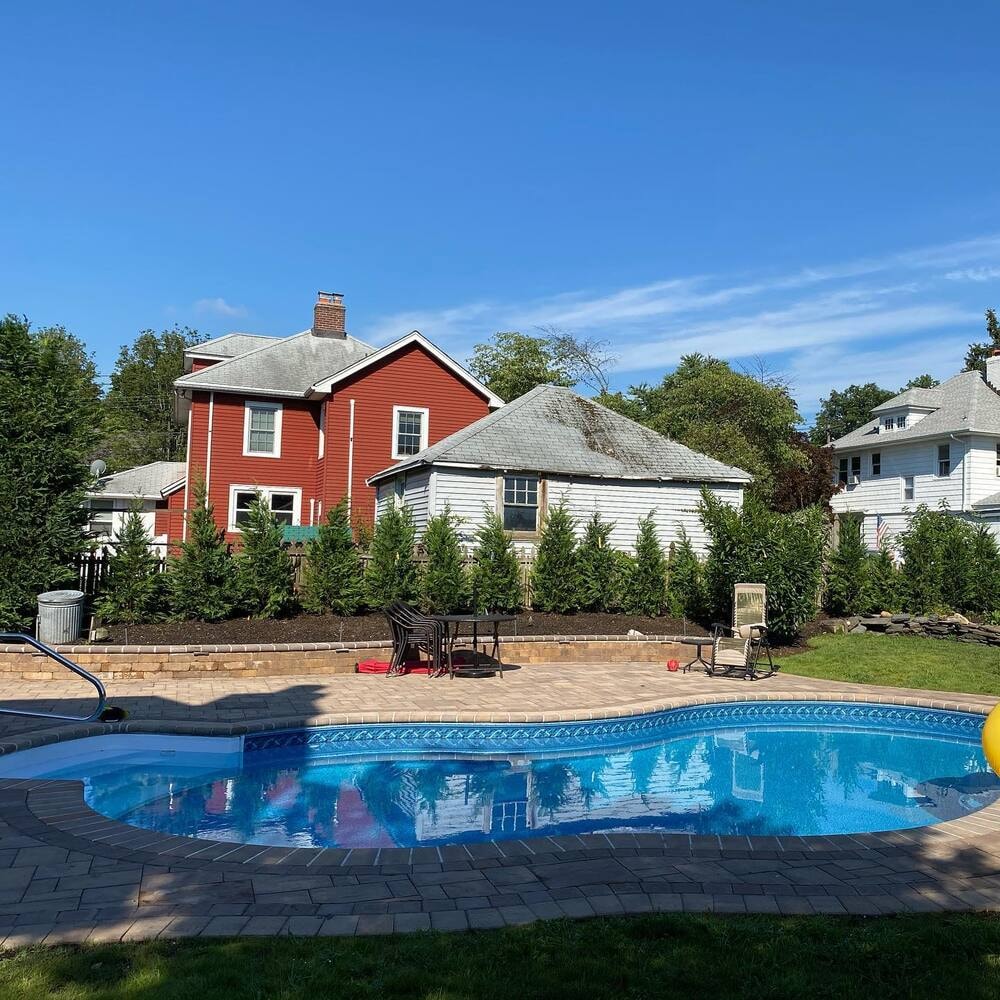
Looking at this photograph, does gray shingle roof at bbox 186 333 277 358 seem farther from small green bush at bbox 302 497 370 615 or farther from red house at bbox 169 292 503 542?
small green bush at bbox 302 497 370 615

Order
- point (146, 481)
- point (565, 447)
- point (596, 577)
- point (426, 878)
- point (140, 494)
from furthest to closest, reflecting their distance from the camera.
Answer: point (146, 481)
point (140, 494)
point (565, 447)
point (596, 577)
point (426, 878)

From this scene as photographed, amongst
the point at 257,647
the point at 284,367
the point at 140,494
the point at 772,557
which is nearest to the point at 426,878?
the point at 257,647

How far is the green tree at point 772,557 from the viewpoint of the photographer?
52.2 feet

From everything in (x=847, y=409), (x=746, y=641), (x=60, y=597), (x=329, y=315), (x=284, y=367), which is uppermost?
(x=847, y=409)

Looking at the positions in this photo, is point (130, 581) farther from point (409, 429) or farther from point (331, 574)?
point (409, 429)

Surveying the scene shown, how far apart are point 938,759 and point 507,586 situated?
8.84m

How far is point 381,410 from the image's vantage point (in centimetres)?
2588

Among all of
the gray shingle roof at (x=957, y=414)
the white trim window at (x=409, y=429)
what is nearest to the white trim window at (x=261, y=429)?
the white trim window at (x=409, y=429)

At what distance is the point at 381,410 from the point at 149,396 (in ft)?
126

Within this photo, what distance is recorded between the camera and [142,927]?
13.0 ft

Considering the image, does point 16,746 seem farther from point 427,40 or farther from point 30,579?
point 427,40

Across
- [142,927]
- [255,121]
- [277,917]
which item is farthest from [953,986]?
[255,121]

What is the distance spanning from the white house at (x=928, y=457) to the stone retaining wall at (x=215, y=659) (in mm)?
19733

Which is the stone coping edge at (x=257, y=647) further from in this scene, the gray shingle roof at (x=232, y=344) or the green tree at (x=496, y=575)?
the gray shingle roof at (x=232, y=344)
